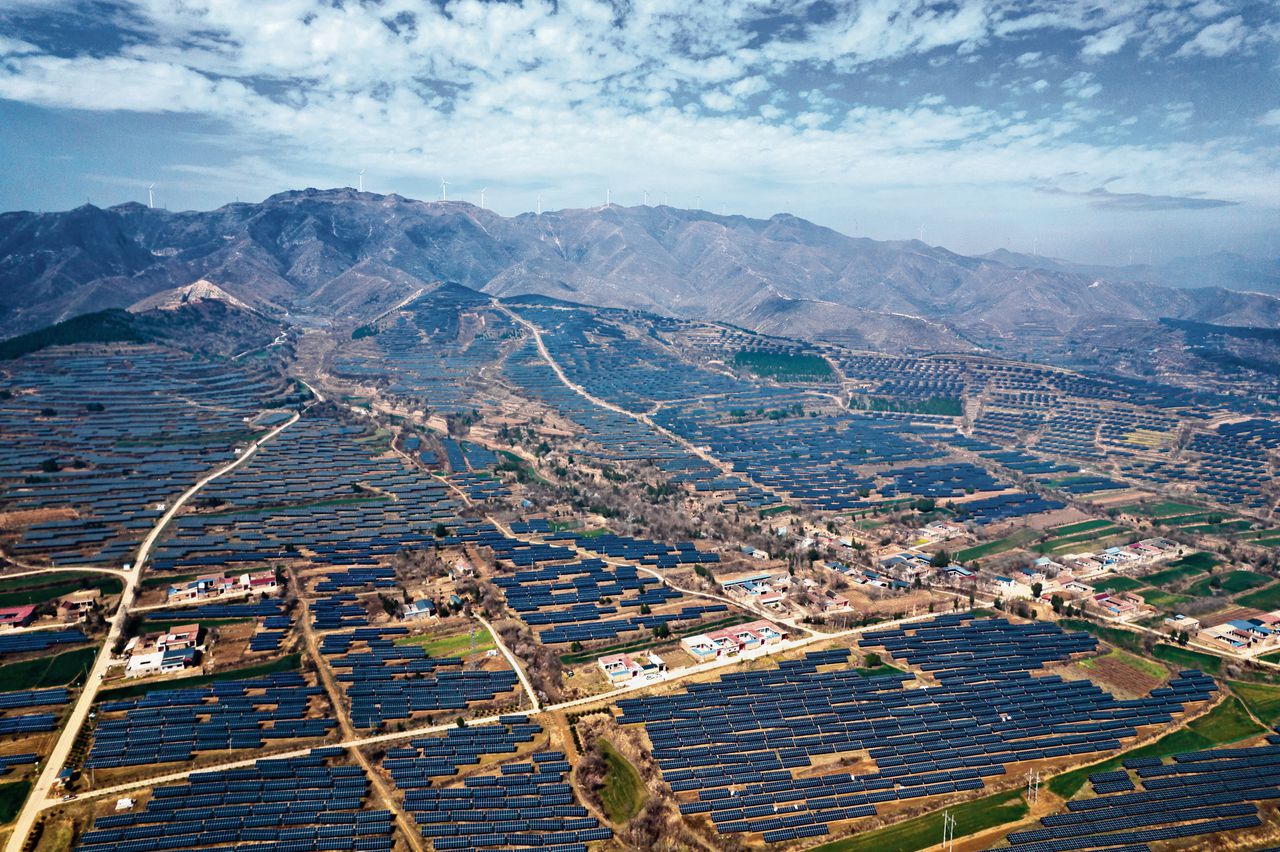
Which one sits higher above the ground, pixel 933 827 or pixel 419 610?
pixel 419 610

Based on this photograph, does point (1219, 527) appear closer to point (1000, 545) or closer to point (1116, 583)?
point (1116, 583)

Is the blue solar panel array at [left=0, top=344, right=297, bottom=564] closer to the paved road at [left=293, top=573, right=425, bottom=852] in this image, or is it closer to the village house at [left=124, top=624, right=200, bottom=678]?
the village house at [left=124, top=624, right=200, bottom=678]

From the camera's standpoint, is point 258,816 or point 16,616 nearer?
point 258,816

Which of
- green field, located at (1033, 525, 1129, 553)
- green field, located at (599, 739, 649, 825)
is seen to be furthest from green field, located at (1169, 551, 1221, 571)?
green field, located at (599, 739, 649, 825)

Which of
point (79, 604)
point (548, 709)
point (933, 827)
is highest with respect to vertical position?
point (79, 604)

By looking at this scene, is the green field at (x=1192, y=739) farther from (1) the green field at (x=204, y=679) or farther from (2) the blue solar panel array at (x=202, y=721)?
(1) the green field at (x=204, y=679)

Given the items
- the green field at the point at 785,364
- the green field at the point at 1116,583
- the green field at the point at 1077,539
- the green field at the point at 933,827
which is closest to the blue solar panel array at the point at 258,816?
the green field at the point at 933,827

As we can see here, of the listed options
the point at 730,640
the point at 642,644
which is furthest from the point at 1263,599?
the point at 642,644
